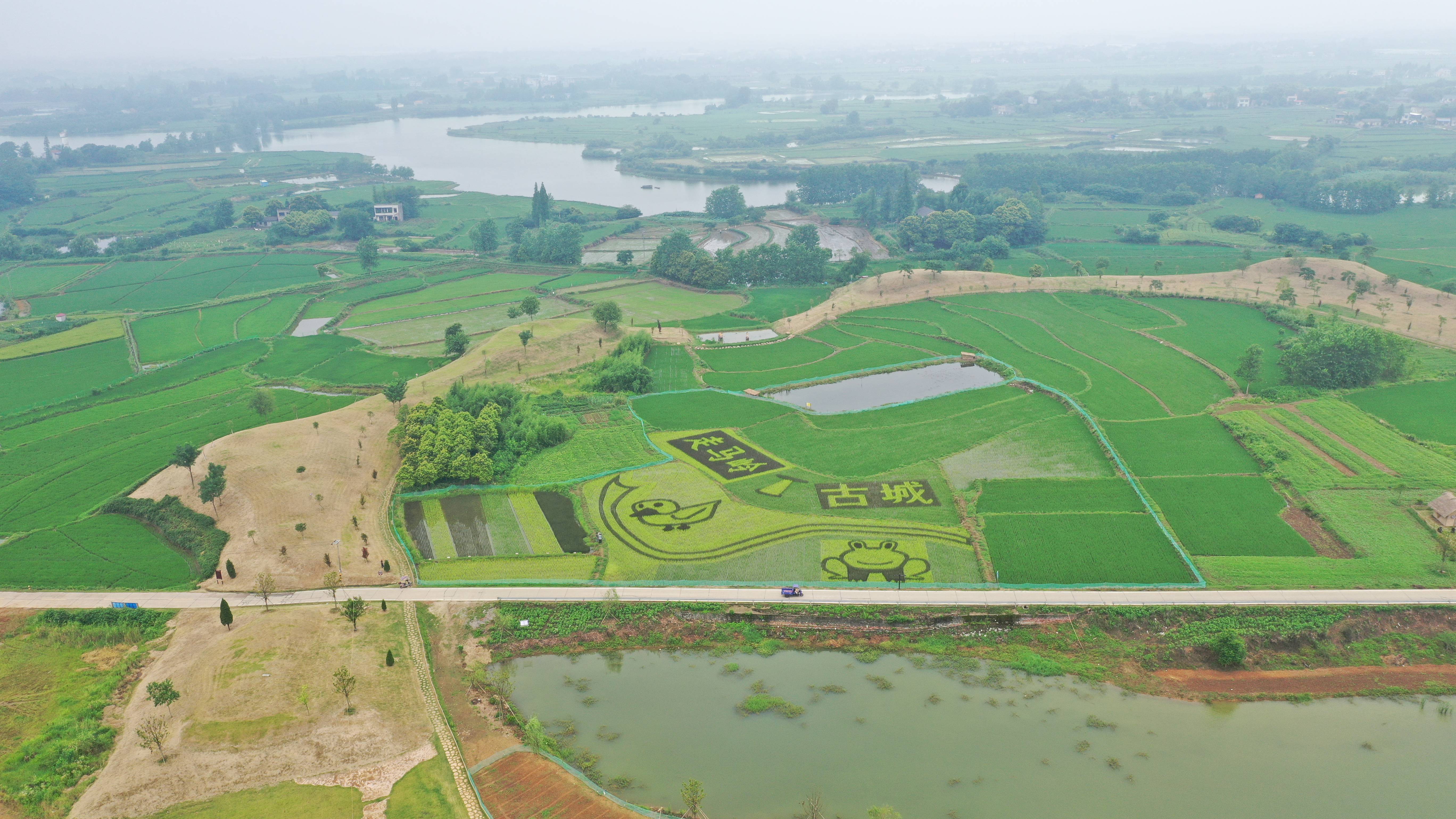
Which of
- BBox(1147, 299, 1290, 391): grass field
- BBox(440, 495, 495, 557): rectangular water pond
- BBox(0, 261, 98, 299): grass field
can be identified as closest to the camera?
BBox(440, 495, 495, 557): rectangular water pond

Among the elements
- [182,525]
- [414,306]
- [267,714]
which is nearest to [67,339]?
[414,306]

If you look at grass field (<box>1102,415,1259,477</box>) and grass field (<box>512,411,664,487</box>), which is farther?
grass field (<box>512,411,664,487</box>)

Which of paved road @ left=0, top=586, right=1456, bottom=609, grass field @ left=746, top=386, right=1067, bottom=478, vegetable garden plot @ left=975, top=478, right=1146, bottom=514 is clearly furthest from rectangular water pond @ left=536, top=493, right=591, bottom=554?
vegetable garden plot @ left=975, top=478, right=1146, bottom=514

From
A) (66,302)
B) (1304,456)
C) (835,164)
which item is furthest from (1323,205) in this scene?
(66,302)

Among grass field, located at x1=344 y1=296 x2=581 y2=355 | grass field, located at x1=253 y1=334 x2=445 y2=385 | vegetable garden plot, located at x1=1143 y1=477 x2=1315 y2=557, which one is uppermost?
grass field, located at x1=344 y1=296 x2=581 y2=355

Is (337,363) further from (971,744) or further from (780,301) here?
(971,744)

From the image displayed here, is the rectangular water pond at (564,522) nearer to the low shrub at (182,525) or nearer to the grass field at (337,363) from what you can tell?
the low shrub at (182,525)

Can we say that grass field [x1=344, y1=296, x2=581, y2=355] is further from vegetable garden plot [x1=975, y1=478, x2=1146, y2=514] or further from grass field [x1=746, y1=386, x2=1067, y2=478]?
vegetable garden plot [x1=975, y1=478, x2=1146, y2=514]

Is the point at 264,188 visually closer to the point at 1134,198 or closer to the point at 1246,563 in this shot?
the point at 1134,198
